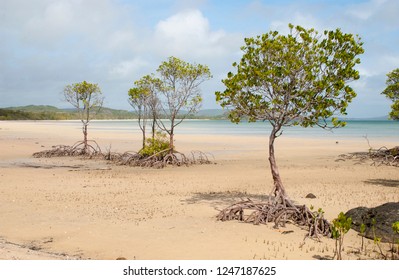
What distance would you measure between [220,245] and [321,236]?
2923 millimetres

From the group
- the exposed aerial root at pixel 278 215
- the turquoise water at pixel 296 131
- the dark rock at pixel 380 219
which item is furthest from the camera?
the turquoise water at pixel 296 131

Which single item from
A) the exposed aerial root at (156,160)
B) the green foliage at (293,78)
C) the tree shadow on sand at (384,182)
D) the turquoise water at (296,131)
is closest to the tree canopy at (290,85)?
the green foliage at (293,78)

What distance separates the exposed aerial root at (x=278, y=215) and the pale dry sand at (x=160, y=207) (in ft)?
1.18

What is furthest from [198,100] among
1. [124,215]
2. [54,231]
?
[54,231]

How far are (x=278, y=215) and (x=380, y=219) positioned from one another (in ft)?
9.18

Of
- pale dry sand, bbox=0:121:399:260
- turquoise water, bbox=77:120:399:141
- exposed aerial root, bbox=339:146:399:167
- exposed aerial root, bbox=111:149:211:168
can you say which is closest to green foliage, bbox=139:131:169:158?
exposed aerial root, bbox=111:149:211:168

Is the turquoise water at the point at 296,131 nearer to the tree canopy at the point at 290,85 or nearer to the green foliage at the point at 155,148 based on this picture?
the green foliage at the point at 155,148

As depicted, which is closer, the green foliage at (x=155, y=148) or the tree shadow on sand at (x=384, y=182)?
the tree shadow on sand at (x=384, y=182)

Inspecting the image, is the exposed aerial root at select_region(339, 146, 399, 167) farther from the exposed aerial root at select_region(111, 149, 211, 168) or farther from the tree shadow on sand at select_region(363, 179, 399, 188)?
the exposed aerial root at select_region(111, 149, 211, 168)

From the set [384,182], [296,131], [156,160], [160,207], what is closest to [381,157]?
[384,182]

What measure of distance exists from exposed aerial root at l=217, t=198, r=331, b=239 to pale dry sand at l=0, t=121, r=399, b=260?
14.1 inches

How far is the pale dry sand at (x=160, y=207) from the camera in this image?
32.0 feet

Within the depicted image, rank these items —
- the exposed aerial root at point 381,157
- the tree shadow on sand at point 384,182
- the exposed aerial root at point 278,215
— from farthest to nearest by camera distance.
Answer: the exposed aerial root at point 381,157
the tree shadow on sand at point 384,182
the exposed aerial root at point 278,215

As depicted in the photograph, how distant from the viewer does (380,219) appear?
1118cm
